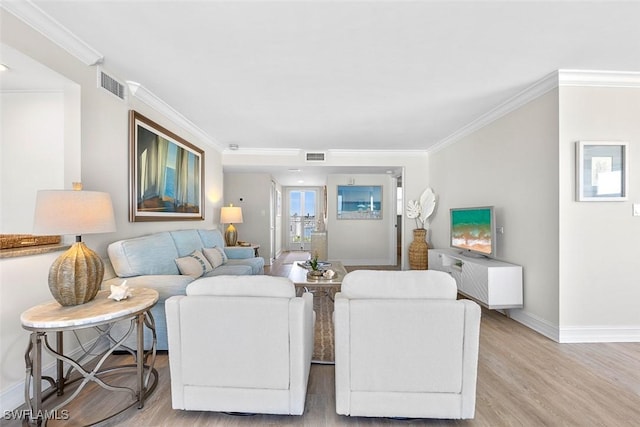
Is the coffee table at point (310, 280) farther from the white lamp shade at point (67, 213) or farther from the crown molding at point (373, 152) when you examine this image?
the crown molding at point (373, 152)

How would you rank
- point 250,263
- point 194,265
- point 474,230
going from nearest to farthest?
point 194,265 → point 474,230 → point 250,263

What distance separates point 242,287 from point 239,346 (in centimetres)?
31

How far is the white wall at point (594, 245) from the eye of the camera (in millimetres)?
2793

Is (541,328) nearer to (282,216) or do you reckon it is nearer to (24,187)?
(24,187)

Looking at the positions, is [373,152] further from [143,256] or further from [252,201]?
[143,256]

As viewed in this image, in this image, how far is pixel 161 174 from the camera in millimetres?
3598

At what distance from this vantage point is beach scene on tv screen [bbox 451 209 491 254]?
143 inches

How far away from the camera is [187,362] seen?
1671 millimetres

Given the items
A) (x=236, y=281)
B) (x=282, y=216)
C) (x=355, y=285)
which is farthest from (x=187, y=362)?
(x=282, y=216)

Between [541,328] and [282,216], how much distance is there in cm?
815

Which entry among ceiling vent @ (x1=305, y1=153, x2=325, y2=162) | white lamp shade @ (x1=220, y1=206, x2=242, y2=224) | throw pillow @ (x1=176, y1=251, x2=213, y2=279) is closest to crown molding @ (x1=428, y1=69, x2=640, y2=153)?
ceiling vent @ (x1=305, y1=153, x2=325, y2=162)

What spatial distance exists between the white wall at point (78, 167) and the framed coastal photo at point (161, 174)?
0.30 ft

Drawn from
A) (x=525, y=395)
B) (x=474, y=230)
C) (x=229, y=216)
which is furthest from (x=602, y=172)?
(x=229, y=216)

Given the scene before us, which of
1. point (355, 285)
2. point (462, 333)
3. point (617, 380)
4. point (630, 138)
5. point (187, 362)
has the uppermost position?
point (630, 138)
